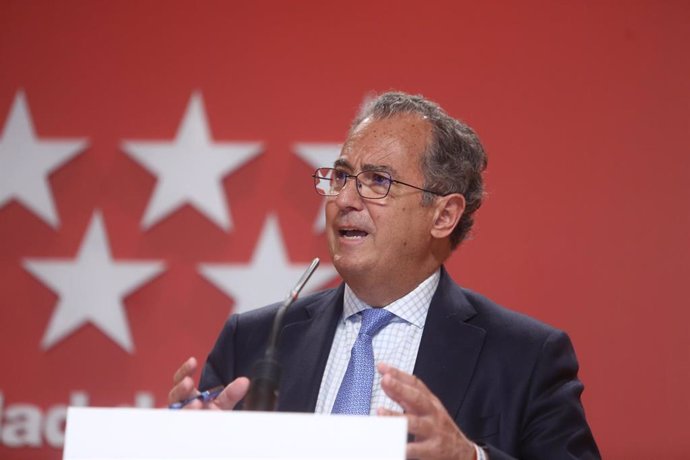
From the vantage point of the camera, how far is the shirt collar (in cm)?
220

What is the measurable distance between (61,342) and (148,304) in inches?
12.5

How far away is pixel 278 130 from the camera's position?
315 centimetres

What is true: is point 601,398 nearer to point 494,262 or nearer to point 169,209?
point 494,262

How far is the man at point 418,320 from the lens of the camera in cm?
204

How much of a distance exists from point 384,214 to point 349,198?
0.09 metres

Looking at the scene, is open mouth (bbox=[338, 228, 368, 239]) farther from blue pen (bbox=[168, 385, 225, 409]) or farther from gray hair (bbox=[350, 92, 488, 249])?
blue pen (bbox=[168, 385, 225, 409])

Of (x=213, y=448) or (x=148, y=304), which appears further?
(x=148, y=304)

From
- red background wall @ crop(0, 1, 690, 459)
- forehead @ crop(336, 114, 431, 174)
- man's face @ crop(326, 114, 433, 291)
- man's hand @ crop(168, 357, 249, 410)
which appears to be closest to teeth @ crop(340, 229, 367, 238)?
man's face @ crop(326, 114, 433, 291)

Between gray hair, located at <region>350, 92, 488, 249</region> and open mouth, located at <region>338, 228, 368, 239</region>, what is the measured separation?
0.55 feet

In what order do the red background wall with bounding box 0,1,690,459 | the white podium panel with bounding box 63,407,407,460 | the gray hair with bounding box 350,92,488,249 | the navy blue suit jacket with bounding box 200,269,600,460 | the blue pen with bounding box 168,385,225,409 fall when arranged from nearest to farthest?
the white podium panel with bounding box 63,407,407,460
the blue pen with bounding box 168,385,225,409
the navy blue suit jacket with bounding box 200,269,600,460
the gray hair with bounding box 350,92,488,249
the red background wall with bounding box 0,1,690,459

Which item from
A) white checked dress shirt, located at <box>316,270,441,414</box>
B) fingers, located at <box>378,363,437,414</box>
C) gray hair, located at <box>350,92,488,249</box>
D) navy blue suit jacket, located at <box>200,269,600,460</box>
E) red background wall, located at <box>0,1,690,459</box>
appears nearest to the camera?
fingers, located at <box>378,363,437,414</box>

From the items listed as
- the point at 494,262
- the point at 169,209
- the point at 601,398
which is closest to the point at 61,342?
the point at 169,209

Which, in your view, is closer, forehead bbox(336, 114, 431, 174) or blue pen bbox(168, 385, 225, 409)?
blue pen bbox(168, 385, 225, 409)

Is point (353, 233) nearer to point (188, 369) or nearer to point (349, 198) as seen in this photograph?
point (349, 198)
